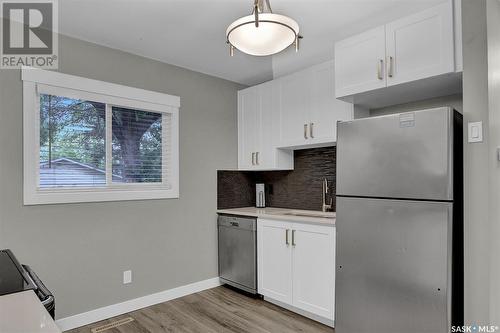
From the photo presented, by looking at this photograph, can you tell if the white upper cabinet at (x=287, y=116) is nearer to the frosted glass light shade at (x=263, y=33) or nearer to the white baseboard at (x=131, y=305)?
the frosted glass light shade at (x=263, y=33)

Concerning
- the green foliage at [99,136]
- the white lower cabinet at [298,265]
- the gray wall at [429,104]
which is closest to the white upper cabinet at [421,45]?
the gray wall at [429,104]

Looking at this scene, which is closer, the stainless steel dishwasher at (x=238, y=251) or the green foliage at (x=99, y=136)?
the green foliage at (x=99, y=136)

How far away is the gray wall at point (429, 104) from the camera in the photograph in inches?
98.1

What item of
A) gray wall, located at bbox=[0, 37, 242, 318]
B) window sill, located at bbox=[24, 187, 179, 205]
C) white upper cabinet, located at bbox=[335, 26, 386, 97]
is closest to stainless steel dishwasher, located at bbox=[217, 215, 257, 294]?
gray wall, located at bbox=[0, 37, 242, 318]

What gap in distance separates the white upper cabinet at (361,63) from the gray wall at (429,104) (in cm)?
57

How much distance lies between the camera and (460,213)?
1903 mm

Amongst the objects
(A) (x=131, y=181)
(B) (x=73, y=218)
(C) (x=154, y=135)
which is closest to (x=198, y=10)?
(C) (x=154, y=135)

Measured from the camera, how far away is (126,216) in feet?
9.86

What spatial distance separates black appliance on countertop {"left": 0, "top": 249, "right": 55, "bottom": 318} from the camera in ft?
3.78

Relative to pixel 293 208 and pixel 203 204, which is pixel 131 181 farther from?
pixel 293 208

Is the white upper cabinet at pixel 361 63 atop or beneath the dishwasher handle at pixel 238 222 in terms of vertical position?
atop

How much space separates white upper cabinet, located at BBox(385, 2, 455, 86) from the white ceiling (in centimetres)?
14

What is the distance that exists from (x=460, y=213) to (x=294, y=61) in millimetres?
2040

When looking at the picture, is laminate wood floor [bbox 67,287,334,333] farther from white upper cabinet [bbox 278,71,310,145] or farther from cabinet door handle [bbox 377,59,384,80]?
cabinet door handle [bbox 377,59,384,80]
